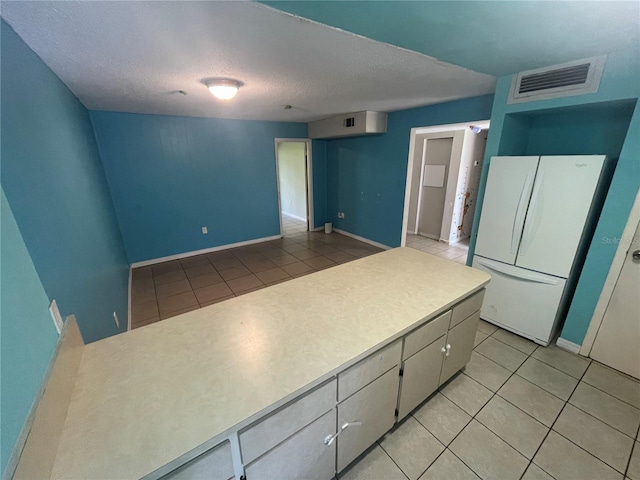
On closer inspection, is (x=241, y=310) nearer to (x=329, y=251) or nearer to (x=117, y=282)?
(x=117, y=282)

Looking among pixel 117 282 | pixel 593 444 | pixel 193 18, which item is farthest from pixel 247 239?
pixel 593 444

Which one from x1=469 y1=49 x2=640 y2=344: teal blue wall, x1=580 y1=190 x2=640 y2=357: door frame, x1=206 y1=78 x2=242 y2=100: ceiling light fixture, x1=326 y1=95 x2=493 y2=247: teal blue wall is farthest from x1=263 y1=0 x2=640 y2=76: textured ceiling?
x1=326 y1=95 x2=493 y2=247: teal blue wall

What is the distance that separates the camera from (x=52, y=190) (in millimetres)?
1470

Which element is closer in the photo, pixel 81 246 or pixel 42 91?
pixel 42 91

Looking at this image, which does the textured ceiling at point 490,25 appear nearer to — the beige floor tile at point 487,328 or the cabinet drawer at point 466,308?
the cabinet drawer at point 466,308

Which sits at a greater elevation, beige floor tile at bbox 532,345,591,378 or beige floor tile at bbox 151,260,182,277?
beige floor tile at bbox 151,260,182,277

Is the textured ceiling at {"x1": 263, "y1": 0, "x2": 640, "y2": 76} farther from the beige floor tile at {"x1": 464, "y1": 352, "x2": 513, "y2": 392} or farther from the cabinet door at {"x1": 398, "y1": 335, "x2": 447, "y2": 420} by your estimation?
the beige floor tile at {"x1": 464, "y1": 352, "x2": 513, "y2": 392}

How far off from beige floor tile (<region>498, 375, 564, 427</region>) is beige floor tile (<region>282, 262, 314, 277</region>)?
8.44 ft

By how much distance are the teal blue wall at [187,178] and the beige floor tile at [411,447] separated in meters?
4.13

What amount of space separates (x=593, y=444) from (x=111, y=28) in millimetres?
3654

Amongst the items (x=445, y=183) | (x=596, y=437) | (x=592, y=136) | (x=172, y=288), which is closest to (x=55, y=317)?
(x=172, y=288)

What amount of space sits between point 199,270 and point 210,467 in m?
3.47

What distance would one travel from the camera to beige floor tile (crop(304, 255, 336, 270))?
3.99m

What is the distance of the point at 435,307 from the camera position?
1.37 meters
